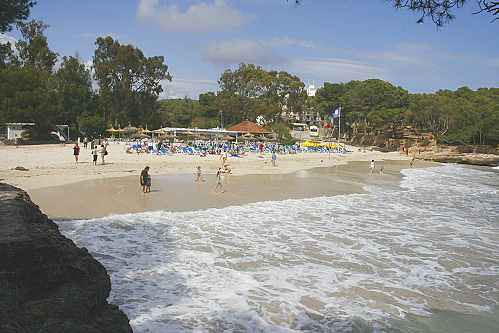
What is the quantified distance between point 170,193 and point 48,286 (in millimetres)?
10422

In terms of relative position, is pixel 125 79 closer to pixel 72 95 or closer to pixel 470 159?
pixel 72 95

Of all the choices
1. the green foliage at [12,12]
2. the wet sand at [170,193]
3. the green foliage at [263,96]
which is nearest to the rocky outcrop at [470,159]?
the green foliage at [263,96]

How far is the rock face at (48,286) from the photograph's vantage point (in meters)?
2.32

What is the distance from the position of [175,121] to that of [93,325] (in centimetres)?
6480

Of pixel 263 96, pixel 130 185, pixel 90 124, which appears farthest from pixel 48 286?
pixel 263 96

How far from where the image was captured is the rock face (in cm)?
232

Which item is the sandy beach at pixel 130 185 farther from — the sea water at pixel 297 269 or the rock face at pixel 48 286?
the rock face at pixel 48 286

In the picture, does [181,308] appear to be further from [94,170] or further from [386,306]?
[94,170]

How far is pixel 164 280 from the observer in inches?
213

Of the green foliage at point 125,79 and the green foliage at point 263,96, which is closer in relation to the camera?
the green foliage at point 125,79

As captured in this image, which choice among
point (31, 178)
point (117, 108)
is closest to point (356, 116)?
point (117, 108)

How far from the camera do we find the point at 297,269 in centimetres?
614

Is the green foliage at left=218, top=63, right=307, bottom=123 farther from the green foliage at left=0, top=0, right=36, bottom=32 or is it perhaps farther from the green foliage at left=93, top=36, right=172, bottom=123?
the green foliage at left=0, top=0, right=36, bottom=32

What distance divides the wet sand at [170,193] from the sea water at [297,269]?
1151 millimetres
